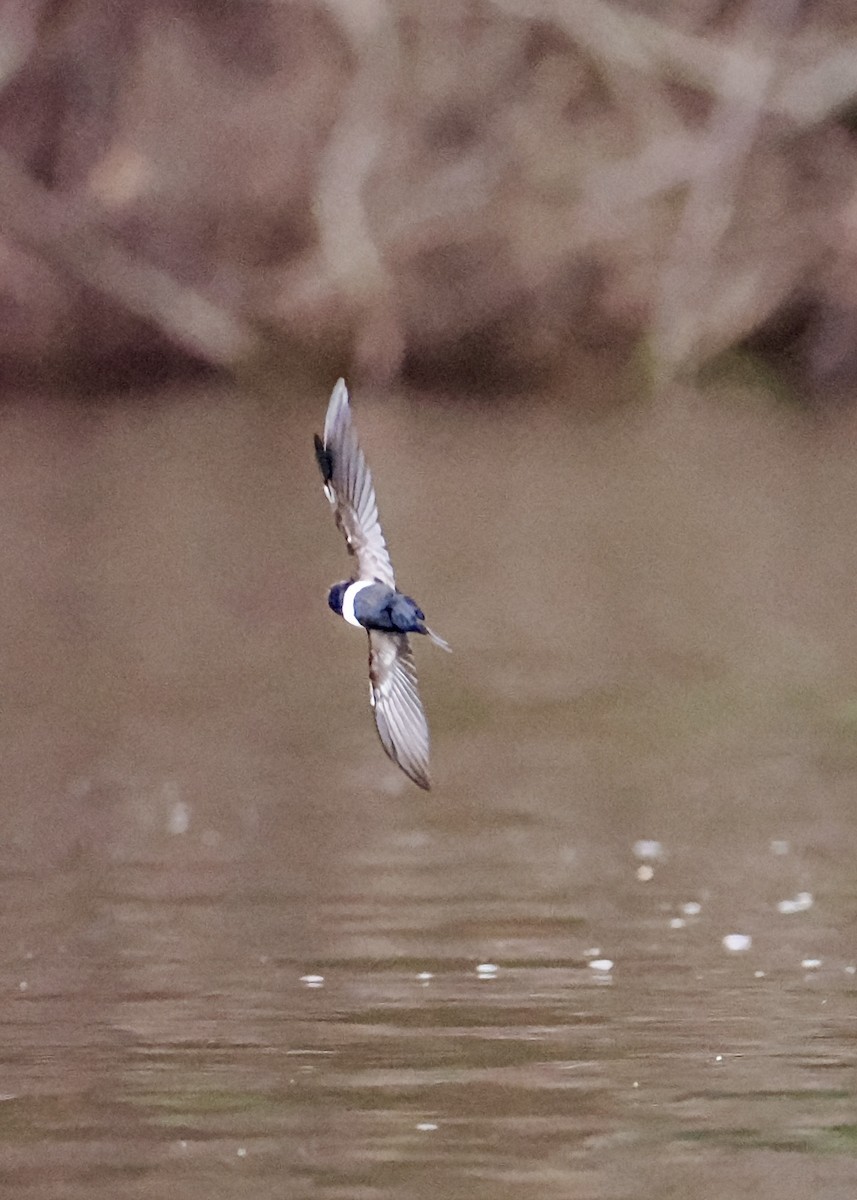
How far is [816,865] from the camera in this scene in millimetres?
5930

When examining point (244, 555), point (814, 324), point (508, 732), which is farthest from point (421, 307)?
point (508, 732)

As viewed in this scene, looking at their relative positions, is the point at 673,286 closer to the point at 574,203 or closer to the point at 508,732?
the point at 574,203

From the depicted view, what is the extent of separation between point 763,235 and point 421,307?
2098 millimetres

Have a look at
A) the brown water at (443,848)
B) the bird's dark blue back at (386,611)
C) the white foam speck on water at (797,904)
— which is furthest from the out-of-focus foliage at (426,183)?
the bird's dark blue back at (386,611)

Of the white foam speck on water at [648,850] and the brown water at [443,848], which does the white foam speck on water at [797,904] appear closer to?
the brown water at [443,848]

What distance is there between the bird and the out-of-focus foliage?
11408 mm

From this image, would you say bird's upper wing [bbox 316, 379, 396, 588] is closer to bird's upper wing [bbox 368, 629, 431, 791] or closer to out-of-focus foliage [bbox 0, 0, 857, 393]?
bird's upper wing [bbox 368, 629, 431, 791]

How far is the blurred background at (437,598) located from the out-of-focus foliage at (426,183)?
1.2 inches

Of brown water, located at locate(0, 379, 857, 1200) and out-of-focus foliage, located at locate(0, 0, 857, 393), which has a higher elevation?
out-of-focus foliage, located at locate(0, 0, 857, 393)

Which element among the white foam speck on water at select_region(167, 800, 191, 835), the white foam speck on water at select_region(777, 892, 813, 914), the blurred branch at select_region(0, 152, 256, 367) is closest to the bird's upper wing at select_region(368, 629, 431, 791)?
the white foam speck on water at select_region(777, 892, 813, 914)

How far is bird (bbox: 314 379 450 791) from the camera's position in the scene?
4.15 metres

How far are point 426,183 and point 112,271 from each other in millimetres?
2065

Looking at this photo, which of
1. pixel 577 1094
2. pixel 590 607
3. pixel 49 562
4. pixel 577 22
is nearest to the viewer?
pixel 577 1094

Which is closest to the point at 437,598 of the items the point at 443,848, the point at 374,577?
the point at 443,848
